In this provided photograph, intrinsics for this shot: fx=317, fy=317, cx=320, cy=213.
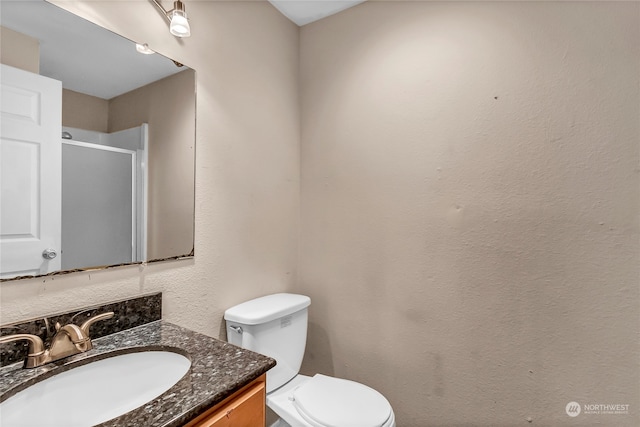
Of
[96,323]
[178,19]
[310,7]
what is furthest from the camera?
[310,7]

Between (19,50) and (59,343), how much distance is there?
807 millimetres

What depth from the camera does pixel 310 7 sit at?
173 centimetres

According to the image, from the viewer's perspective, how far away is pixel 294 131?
186 centimetres

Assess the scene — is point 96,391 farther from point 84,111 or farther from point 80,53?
point 80,53

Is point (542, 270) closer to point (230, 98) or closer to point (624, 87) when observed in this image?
point (624, 87)

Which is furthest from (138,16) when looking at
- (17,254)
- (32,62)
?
(17,254)

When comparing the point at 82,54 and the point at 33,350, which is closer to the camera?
the point at 33,350

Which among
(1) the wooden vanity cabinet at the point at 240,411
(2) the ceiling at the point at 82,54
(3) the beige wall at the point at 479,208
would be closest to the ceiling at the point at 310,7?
(3) the beige wall at the point at 479,208

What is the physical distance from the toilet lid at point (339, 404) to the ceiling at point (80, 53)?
1349mm

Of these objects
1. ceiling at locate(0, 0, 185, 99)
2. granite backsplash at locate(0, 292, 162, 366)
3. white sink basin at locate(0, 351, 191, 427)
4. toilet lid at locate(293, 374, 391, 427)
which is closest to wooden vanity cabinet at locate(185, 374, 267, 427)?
white sink basin at locate(0, 351, 191, 427)

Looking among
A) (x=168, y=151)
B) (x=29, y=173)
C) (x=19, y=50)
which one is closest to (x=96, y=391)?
(x=29, y=173)

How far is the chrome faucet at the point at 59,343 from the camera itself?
0.80m

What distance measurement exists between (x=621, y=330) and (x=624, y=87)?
90cm

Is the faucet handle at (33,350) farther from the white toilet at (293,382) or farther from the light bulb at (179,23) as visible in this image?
the light bulb at (179,23)
